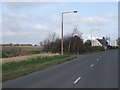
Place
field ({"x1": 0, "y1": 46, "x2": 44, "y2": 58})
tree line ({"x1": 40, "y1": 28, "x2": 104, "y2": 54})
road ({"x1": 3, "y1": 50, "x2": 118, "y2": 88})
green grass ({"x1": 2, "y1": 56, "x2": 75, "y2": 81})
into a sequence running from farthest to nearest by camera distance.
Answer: tree line ({"x1": 40, "y1": 28, "x2": 104, "y2": 54}) → field ({"x1": 0, "y1": 46, "x2": 44, "y2": 58}) → green grass ({"x1": 2, "y1": 56, "x2": 75, "y2": 81}) → road ({"x1": 3, "y1": 50, "x2": 118, "y2": 88})

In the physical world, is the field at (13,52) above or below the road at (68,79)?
above

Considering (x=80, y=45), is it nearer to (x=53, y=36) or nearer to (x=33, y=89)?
(x=53, y=36)

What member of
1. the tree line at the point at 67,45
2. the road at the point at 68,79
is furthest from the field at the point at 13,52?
the road at the point at 68,79

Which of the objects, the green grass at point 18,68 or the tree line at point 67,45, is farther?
the tree line at point 67,45

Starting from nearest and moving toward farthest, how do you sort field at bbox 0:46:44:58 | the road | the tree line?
the road, field at bbox 0:46:44:58, the tree line

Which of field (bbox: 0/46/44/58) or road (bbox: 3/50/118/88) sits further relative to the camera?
field (bbox: 0/46/44/58)

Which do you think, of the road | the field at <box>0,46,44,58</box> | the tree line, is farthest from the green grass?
the tree line

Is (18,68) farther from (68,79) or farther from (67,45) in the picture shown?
(67,45)

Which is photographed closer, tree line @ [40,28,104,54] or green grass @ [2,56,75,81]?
green grass @ [2,56,75,81]

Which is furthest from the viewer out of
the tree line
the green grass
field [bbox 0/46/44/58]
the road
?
the tree line

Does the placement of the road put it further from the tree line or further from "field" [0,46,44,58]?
the tree line

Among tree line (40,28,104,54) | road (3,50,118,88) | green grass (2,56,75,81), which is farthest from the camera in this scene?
tree line (40,28,104,54)

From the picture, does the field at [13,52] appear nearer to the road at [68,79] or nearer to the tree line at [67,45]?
the tree line at [67,45]

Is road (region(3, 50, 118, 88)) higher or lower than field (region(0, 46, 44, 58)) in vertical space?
lower
